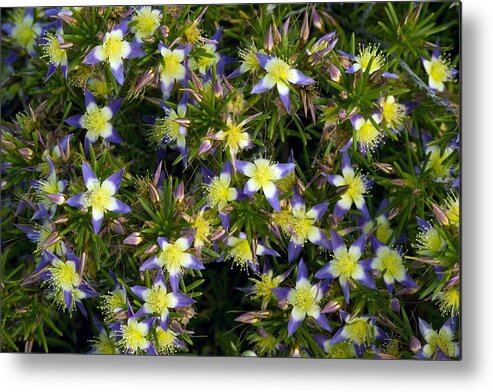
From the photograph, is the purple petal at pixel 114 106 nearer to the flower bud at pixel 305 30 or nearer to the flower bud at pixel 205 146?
the flower bud at pixel 205 146

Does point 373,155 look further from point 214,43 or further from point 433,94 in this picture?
point 214,43

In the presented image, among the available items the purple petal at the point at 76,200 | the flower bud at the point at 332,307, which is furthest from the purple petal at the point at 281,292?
the purple petal at the point at 76,200

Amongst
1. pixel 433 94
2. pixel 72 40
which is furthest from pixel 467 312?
pixel 72 40

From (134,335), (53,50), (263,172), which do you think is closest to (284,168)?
(263,172)

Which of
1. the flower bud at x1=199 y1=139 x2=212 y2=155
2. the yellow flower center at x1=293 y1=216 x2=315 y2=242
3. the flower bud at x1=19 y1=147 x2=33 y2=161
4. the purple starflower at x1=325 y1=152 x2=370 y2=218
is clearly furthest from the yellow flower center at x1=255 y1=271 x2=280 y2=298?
the flower bud at x1=19 y1=147 x2=33 y2=161

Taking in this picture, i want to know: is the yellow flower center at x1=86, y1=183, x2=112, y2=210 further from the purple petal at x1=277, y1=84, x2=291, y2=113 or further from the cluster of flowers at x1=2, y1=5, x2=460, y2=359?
the purple petal at x1=277, y1=84, x2=291, y2=113

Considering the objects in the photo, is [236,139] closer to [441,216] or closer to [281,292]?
[281,292]

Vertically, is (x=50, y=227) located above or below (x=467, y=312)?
above
